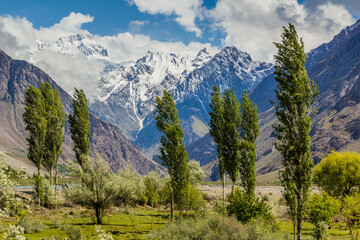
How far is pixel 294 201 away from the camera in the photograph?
33156mm

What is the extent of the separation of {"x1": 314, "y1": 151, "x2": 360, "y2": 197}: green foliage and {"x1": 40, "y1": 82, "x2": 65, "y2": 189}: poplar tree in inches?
1974

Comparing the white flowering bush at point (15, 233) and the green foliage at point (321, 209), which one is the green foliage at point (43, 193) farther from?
the white flowering bush at point (15, 233)

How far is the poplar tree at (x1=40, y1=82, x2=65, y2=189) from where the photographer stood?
6034cm

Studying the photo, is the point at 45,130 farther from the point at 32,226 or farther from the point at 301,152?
the point at 301,152

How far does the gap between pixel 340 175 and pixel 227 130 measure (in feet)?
81.5

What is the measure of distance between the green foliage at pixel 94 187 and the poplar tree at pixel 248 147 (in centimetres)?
2028

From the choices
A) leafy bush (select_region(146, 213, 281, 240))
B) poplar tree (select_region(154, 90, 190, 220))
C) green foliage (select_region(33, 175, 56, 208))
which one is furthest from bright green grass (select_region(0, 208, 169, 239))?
poplar tree (select_region(154, 90, 190, 220))

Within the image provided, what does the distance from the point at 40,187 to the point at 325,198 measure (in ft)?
148

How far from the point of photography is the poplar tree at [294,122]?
32781mm

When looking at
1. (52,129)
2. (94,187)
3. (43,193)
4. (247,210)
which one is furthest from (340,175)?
(52,129)

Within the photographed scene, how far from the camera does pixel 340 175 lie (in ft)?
204

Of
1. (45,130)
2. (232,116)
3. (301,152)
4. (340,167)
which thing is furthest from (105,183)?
(340,167)

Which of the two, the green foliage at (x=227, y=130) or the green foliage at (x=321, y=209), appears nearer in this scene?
the green foliage at (x=321, y=209)

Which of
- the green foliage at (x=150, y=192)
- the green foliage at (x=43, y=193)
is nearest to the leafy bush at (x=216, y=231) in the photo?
the green foliage at (x=43, y=193)
